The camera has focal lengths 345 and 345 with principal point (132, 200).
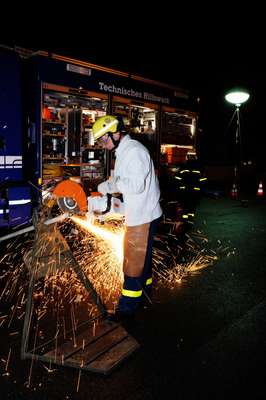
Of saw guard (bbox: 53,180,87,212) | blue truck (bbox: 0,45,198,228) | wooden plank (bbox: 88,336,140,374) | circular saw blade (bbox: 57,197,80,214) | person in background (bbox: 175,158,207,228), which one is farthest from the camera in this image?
person in background (bbox: 175,158,207,228)

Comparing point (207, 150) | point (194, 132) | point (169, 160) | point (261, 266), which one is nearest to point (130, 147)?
point (261, 266)

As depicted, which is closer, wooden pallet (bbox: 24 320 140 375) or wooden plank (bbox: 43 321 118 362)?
wooden pallet (bbox: 24 320 140 375)

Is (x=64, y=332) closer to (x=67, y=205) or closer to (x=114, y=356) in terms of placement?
(x=114, y=356)

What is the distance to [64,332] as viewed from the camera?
312 centimetres

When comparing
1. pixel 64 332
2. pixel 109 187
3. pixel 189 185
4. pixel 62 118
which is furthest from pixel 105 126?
pixel 62 118

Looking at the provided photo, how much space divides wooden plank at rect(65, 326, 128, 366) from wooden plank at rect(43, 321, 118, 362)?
42 mm

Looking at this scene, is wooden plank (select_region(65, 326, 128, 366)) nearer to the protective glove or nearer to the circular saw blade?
the circular saw blade

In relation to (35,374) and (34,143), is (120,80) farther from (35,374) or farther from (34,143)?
(35,374)

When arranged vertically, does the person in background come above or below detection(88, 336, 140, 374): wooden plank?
above

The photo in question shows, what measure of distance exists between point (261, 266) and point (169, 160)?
16.0ft

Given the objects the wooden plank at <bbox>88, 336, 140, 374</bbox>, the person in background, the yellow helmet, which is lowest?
the wooden plank at <bbox>88, 336, 140, 374</bbox>

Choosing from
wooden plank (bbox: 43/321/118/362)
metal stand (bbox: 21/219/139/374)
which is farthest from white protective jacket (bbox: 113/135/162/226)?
wooden plank (bbox: 43/321/118/362)

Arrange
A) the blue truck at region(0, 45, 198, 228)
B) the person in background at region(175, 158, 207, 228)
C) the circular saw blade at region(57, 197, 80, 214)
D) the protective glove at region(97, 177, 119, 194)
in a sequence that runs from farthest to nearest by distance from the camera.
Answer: the person in background at region(175, 158, 207, 228)
the blue truck at region(0, 45, 198, 228)
the protective glove at region(97, 177, 119, 194)
the circular saw blade at region(57, 197, 80, 214)

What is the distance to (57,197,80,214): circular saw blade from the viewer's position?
287 cm
